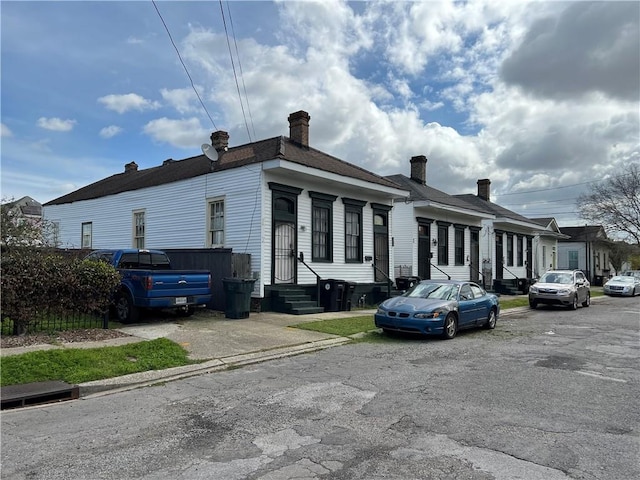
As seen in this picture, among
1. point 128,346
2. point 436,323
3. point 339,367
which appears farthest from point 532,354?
point 128,346

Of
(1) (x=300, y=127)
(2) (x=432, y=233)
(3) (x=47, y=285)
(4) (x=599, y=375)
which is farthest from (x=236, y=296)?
(2) (x=432, y=233)

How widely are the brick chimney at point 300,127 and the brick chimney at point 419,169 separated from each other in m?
11.5

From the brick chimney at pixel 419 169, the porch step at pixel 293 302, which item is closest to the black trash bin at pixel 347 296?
the porch step at pixel 293 302

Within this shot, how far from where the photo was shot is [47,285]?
31.9 feet

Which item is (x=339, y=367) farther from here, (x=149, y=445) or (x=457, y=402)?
(x=149, y=445)

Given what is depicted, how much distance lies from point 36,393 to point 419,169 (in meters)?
25.4

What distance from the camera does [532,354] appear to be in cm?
991

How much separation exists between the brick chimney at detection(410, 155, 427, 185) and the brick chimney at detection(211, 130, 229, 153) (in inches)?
512

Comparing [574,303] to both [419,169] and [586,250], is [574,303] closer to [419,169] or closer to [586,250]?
[419,169]

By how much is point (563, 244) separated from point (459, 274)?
32.2 meters

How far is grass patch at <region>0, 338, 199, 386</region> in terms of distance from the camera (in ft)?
24.1

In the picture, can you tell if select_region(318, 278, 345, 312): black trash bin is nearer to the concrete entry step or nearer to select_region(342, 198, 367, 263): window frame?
select_region(342, 198, 367, 263): window frame

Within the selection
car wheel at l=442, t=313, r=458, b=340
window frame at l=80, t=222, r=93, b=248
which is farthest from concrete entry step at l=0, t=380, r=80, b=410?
window frame at l=80, t=222, r=93, b=248

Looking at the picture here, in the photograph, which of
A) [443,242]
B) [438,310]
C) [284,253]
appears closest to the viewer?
[438,310]
